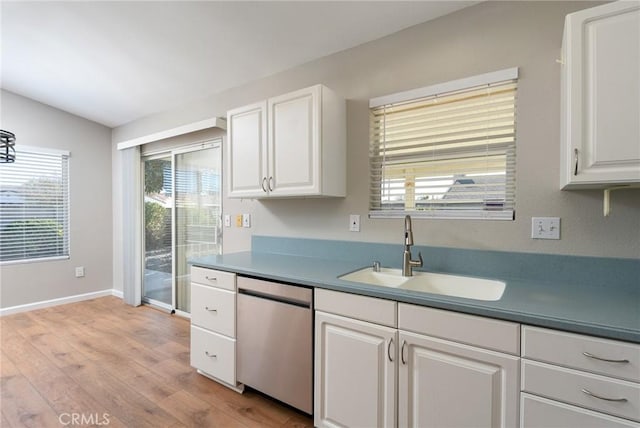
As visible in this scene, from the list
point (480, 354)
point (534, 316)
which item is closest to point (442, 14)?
point (534, 316)

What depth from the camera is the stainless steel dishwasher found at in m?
1.75

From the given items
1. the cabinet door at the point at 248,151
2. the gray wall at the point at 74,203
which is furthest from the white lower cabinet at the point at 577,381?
the gray wall at the point at 74,203

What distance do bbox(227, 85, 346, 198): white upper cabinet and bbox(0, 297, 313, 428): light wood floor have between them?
1429mm

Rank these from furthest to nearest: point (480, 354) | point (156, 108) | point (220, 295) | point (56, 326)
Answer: point (156, 108)
point (56, 326)
point (220, 295)
point (480, 354)

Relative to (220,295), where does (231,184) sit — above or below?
above

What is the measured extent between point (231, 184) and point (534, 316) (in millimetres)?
2122

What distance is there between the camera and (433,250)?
6.43ft

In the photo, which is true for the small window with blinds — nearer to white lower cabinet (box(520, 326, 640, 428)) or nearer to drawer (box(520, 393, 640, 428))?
white lower cabinet (box(520, 326, 640, 428))

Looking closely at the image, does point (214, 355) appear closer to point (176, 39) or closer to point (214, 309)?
point (214, 309)

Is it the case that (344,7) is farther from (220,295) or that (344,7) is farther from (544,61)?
(220,295)

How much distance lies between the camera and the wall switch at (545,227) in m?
1.63

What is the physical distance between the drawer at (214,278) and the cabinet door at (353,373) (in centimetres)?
71

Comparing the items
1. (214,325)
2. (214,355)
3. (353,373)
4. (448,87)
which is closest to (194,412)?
(214,355)

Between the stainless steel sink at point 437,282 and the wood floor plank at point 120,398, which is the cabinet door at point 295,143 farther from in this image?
the wood floor plank at point 120,398
